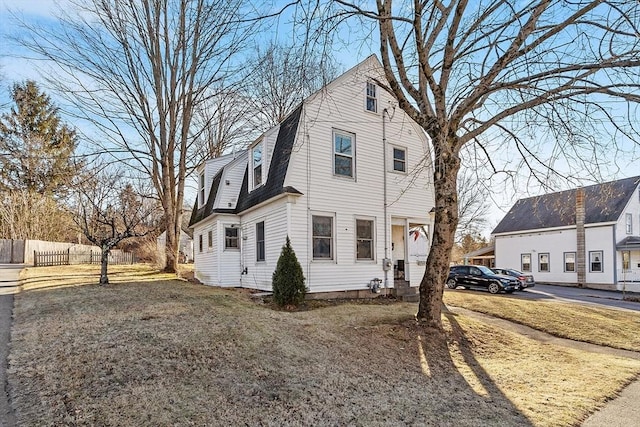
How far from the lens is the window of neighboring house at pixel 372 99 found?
1322 cm

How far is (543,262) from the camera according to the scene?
93.8 feet

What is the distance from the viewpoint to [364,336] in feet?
23.2

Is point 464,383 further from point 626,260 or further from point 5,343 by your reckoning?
point 626,260

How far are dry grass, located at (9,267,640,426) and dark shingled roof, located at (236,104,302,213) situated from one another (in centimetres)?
424

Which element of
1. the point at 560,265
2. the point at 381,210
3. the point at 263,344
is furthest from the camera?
the point at 560,265

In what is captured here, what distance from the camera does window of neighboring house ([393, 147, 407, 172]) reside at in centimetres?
1365

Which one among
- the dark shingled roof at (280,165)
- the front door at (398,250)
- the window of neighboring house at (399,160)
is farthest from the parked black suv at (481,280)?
the dark shingled roof at (280,165)

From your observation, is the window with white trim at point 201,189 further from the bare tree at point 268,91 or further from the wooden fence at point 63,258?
the wooden fence at point 63,258

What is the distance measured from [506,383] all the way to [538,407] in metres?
0.87

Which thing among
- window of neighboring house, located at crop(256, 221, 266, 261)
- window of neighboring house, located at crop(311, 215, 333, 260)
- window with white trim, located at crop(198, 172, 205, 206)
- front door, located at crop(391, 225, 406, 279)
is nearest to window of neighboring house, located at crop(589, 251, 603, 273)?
front door, located at crop(391, 225, 406, 279)

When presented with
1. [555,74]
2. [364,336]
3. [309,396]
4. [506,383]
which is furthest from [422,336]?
[555,74]

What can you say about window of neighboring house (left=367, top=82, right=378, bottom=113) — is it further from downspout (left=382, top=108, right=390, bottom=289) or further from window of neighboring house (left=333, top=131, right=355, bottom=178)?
window of neighboring house (left=333, top=131, right=355, bottom=178)

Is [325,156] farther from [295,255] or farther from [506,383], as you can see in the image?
[506,383]

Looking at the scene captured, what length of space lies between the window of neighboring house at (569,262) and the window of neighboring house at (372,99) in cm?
2199
